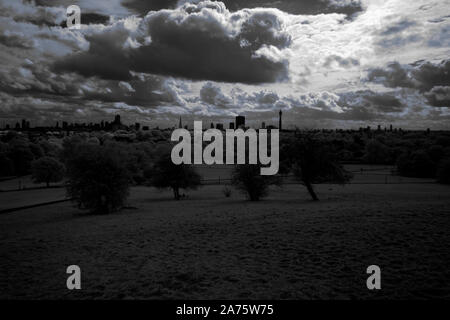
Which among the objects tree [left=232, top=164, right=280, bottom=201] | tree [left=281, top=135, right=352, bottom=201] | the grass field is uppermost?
tree [left=281, top=135, right=352, bottom=201]

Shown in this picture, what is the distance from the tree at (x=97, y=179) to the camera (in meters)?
30.1

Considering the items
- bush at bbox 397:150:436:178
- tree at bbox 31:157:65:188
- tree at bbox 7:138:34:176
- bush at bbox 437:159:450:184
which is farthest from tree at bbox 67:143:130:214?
bush at bbox 397:150:436:178

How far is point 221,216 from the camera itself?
77.6ft

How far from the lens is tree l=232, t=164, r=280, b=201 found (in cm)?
3844

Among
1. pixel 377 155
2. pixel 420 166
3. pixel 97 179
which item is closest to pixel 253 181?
pixel 97 179

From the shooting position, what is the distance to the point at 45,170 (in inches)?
2547

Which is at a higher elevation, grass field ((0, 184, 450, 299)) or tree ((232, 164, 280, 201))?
tree ((232, 164, 280, 201))

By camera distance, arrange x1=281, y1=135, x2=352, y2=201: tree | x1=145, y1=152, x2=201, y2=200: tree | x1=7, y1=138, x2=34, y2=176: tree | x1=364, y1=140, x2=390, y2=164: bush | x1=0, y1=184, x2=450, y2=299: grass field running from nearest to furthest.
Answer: x1=0, y1=184, x2=450, y2=299: grass field
x1=281, y1=135, x2=352, y2=201: tree
x1=145, y1=152, x2=201, y2=200: tree
x1=7, y1=138, x2=34, y2=176: tree
x1=364, y1=140, x2=390, y2=164: bush

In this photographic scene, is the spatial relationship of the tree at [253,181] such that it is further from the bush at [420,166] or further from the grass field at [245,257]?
the bush at [420,166]

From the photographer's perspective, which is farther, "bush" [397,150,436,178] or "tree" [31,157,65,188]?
"bush" [397,150,436,178]

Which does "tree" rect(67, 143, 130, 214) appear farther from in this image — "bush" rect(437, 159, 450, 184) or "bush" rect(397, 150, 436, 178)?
"bush" rect(397, 150, 436, 178)

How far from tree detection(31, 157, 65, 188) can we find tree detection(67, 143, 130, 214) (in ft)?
131
